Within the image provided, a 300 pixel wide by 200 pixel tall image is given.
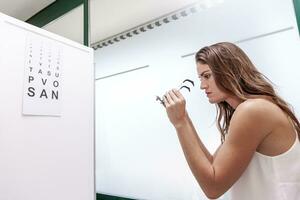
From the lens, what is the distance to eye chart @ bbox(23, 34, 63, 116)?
2.81 feet

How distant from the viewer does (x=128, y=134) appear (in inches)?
53.5

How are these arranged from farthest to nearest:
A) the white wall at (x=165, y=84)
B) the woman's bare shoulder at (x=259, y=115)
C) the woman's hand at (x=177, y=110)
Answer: the white wall at (x=165, y=84), the woman's hand at (x=177, y=110), the woman's bare shoulder at (x=259, y=115)

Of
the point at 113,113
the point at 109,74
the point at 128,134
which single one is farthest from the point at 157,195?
the point at 109,74

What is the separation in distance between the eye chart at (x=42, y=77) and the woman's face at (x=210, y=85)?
0.58 metres

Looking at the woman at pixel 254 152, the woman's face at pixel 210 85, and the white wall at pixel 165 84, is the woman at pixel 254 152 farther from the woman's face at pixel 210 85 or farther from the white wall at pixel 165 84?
the white wall at pixel 165 84

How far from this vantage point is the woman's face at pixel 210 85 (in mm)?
770

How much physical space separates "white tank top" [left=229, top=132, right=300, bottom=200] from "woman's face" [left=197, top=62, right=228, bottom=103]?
210mm

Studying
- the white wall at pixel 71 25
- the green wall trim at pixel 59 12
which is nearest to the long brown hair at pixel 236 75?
the green wall trim at pixel 59 12

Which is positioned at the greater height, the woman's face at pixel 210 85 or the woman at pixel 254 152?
the woman's face at pixel 210 85

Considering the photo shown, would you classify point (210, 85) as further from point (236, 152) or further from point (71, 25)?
point (71, 25)

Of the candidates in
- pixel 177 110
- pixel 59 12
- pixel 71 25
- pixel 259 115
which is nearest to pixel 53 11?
pixel 59 12

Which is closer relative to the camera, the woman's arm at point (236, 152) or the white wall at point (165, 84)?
the woman's arm at point (236, 152)

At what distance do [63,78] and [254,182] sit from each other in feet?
2.63

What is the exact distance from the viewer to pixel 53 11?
5.83 feet
